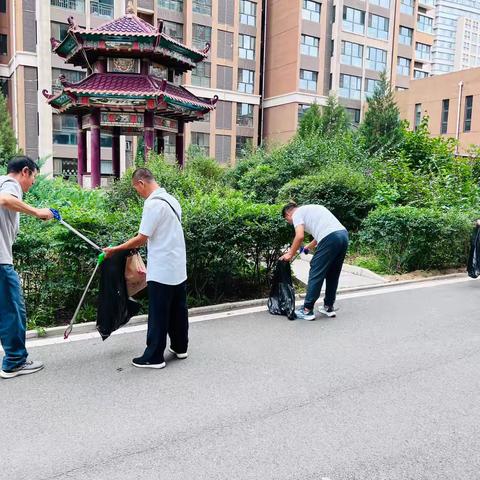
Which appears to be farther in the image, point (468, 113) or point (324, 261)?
point (468, 113)

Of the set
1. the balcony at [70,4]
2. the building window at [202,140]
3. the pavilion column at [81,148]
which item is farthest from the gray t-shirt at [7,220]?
the building window at [202,140]

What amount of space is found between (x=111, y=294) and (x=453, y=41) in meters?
150

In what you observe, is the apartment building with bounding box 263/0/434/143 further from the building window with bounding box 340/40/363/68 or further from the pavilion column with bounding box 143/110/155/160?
the pavilion column with bounding box 143/110/155/160

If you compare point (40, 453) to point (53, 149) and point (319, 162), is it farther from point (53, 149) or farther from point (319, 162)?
point (53, 149)

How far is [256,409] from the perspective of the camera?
3.81 m

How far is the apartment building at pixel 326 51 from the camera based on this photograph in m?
46.8

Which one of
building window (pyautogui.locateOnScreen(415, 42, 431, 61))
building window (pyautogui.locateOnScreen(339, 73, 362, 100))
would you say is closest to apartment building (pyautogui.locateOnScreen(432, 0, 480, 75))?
building window (pyautogui.locateOnScreen(415, 42, 431, 61))

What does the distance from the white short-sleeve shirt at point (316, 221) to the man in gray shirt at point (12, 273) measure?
3205mm

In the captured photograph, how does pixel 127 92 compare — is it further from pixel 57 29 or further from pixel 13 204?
pixel 57 29

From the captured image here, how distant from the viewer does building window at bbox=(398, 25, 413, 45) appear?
53031 mm

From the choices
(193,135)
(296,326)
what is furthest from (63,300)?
(193,135)

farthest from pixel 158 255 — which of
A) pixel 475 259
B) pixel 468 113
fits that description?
pixel 468 113

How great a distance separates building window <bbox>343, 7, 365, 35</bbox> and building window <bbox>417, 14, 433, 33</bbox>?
977cm

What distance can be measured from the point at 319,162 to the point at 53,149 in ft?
91.8
